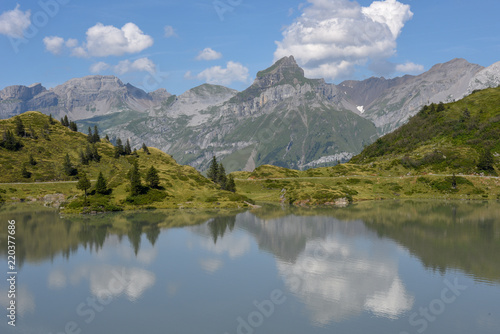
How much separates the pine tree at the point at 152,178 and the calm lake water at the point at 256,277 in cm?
4165

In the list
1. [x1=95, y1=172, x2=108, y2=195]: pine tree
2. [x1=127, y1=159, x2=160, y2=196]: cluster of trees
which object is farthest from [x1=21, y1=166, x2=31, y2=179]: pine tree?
[x1=95, y1=172, x2=108, y2=195]: pine tree

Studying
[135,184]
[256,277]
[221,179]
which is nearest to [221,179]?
[221,179]

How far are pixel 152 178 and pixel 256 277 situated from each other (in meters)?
100

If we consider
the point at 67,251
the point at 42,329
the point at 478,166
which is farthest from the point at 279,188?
the point at 42,329

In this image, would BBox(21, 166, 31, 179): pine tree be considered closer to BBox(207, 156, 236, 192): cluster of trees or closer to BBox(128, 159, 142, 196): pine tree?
BBox(128, 159, 142, 196): pine tree

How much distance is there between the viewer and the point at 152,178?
151375 millimetres

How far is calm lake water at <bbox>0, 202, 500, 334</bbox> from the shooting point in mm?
43406

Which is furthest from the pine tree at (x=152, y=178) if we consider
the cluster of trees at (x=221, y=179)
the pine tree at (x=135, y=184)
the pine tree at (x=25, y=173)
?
the pine tree at (x=25, y=173)

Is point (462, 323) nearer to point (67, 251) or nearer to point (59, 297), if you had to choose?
point (59, 297)

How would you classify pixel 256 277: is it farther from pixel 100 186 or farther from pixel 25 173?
pixel 25 173

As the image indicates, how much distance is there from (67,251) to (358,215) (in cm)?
8787

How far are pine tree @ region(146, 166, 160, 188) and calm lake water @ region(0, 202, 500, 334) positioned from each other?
41.7 metres

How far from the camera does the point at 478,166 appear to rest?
194 metres

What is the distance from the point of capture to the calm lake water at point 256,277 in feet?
142
